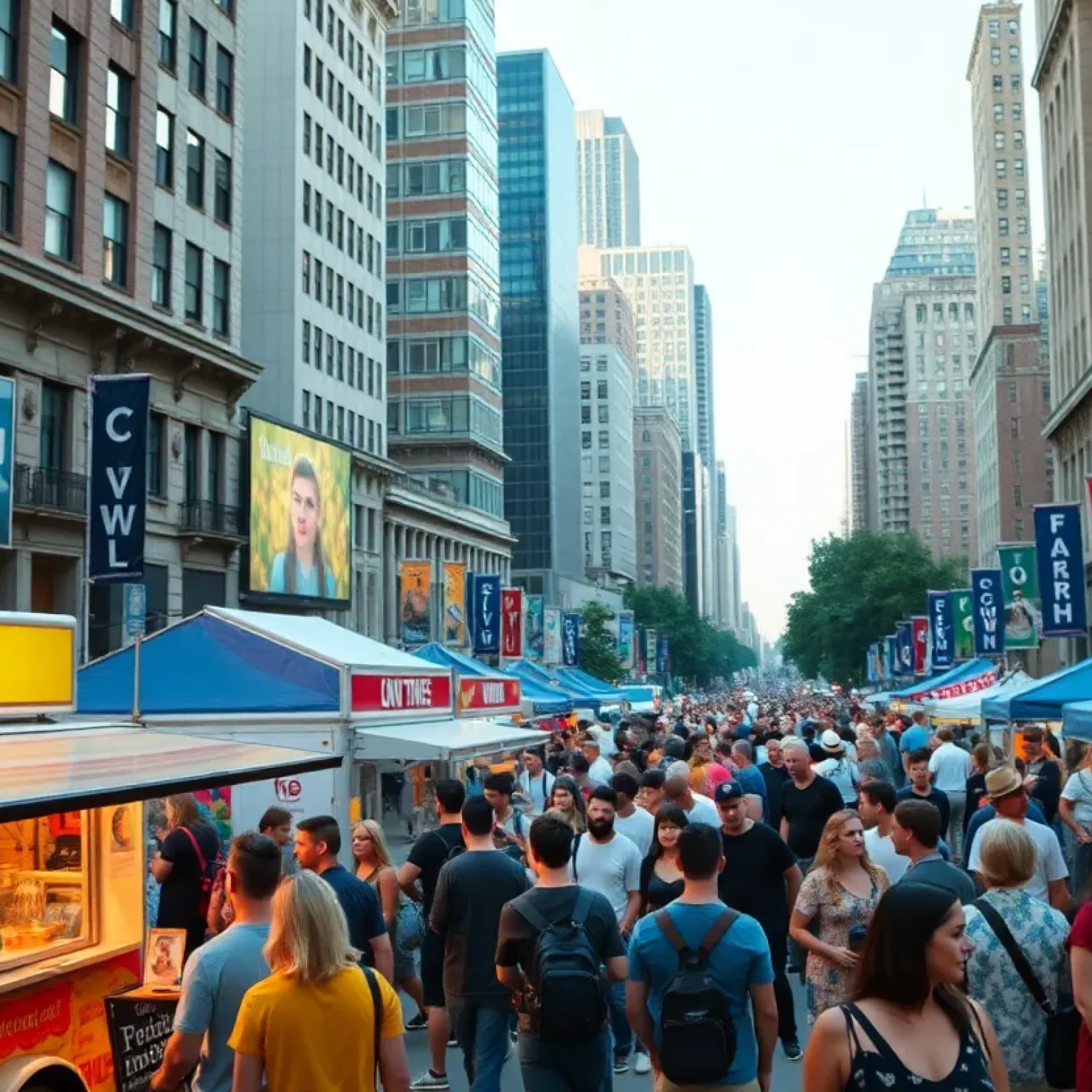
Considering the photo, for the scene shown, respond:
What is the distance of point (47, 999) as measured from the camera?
7.18 meters

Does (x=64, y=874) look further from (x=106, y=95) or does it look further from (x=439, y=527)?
(x=439, y=527)

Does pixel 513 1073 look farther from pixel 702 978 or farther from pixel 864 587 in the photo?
pixel 864 587

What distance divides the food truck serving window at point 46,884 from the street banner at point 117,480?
18.1 m

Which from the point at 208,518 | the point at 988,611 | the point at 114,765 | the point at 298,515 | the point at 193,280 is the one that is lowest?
the point at 114,765

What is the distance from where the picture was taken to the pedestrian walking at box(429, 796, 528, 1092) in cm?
812

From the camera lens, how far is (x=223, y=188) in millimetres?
46594

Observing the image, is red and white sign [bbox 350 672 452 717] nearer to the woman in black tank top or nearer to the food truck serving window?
the food truck serving window

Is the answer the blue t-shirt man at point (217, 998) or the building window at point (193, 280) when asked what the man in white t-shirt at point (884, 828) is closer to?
the blue t-shirt man at point (217, 998)

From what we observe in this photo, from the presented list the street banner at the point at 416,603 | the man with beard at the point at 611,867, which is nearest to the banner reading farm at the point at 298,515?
the street banner at the point at 416,603

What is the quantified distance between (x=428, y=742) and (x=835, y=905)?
22.5 feet

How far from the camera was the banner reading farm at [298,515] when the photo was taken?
4744cm

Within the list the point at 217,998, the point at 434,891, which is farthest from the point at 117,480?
the point at 217,998

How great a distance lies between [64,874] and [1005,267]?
137365 mm

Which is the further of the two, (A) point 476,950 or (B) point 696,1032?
(A) point 476,950
